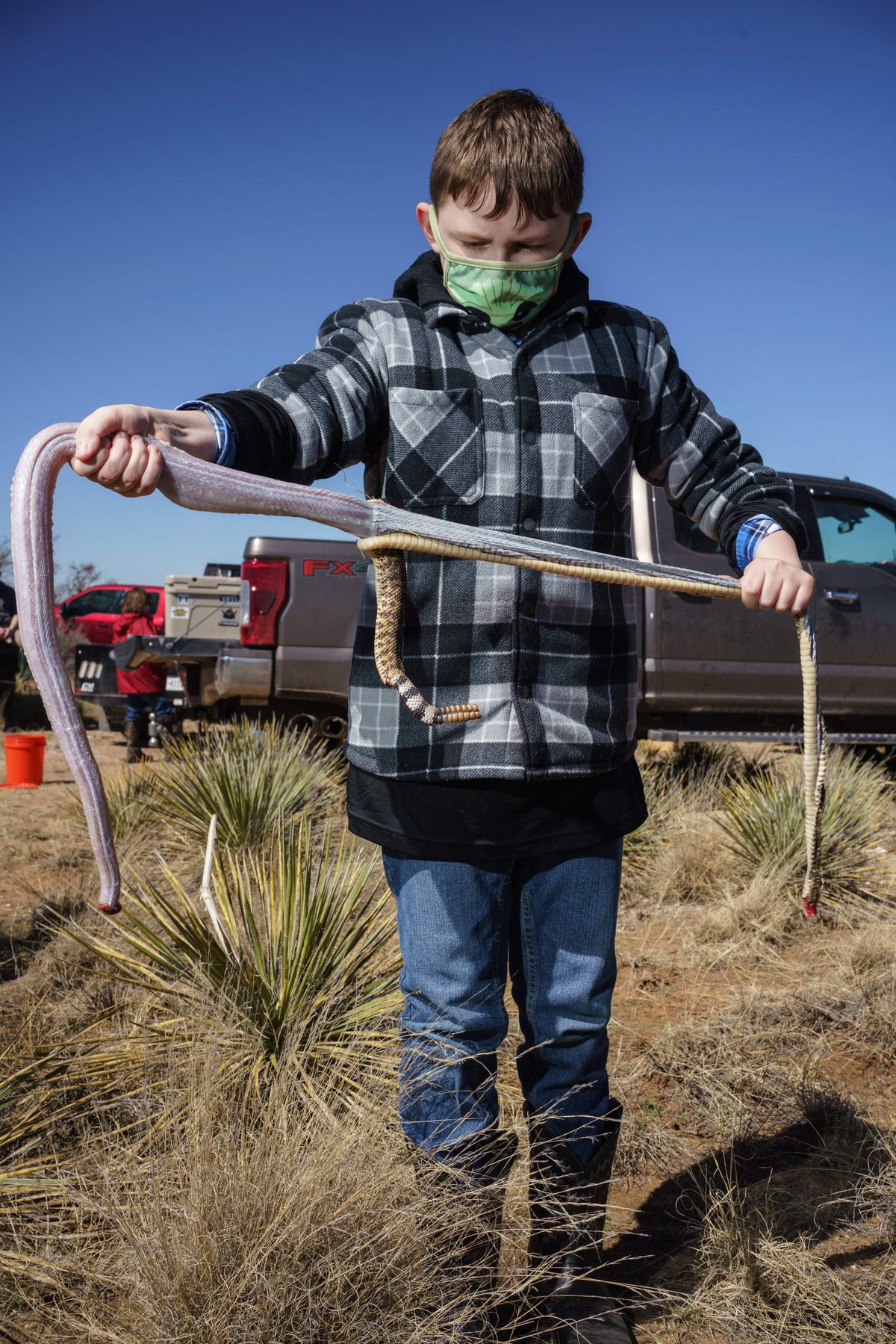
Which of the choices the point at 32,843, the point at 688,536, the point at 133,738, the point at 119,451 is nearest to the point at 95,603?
the point at 133,738

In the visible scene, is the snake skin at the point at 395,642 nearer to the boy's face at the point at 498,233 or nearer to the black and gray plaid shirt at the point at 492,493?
the black and gray plaid shirt at the point at 492,493

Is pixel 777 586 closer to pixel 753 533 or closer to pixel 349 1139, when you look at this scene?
pixel 753 533

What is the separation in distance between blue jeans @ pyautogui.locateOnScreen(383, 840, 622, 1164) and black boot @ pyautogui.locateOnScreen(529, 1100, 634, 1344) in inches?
1.6

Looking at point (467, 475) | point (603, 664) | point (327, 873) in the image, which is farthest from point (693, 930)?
point (467, 475)

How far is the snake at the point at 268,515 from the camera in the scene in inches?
46.3

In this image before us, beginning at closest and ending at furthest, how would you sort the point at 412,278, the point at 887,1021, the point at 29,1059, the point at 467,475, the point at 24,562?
the point at 24,562 → the point at 467,475 → the point at 412,278 → the point at 29,1059 → the point at 887,1021

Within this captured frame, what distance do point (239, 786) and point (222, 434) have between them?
406 centimetres

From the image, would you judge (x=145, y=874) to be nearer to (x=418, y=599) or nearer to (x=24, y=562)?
(x=418, y=599)

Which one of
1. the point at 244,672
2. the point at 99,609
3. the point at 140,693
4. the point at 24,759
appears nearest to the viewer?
the point at 244,672

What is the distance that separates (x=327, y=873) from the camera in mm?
3002

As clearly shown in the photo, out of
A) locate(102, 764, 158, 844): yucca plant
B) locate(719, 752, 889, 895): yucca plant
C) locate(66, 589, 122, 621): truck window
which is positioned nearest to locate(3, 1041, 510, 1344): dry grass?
locate(719, 752, 889, 895): yucca plant

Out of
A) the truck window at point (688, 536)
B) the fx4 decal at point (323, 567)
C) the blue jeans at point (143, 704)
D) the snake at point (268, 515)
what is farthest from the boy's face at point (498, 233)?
the blue jeans at point (143, 704)

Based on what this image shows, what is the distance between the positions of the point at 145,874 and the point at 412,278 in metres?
3.84

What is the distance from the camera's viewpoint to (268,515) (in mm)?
1349
